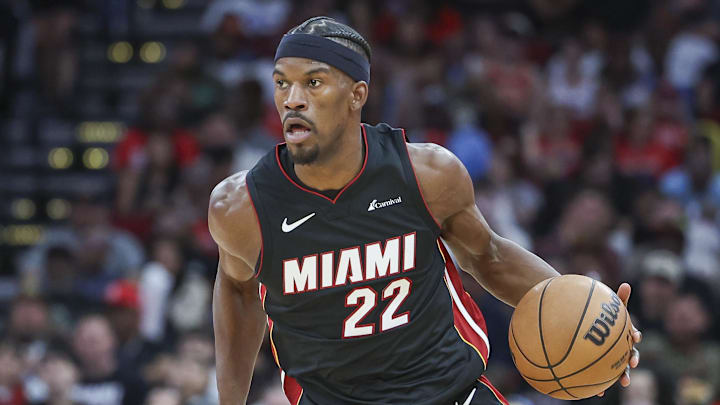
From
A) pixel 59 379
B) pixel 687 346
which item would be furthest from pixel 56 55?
pixel 687 346

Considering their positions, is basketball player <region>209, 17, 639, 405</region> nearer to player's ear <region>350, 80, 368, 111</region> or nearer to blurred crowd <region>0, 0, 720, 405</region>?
player's ear <region>350, 80, 368, 111</region>

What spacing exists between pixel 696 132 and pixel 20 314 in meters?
5.66

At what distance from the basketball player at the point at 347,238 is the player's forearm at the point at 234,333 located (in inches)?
8.3

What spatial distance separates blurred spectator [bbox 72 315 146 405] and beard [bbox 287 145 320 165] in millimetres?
4213

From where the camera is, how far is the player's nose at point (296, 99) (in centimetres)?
329

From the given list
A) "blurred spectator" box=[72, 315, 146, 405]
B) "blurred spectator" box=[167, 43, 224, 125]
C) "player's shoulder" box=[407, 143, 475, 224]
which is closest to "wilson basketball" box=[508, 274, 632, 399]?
"player's shoulder" box=[407, 143, 475, 224]

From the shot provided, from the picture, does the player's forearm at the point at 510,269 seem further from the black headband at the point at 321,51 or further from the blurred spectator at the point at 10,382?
the blurred spectator at the point at 10,382

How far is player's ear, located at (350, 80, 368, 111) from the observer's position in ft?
11.3

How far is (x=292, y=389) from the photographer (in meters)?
3.63

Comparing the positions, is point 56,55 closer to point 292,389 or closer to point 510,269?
point 292,389

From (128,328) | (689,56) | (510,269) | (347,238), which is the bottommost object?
(128,328)

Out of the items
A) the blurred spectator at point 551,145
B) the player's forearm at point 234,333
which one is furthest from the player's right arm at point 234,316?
the blurred spectator at point 551,145

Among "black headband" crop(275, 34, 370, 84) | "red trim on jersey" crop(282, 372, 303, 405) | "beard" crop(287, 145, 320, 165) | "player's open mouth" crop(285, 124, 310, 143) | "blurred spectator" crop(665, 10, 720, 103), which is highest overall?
"black headband" crop(275, 34, 370, 84)

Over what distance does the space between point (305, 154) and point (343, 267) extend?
15.4 inches
